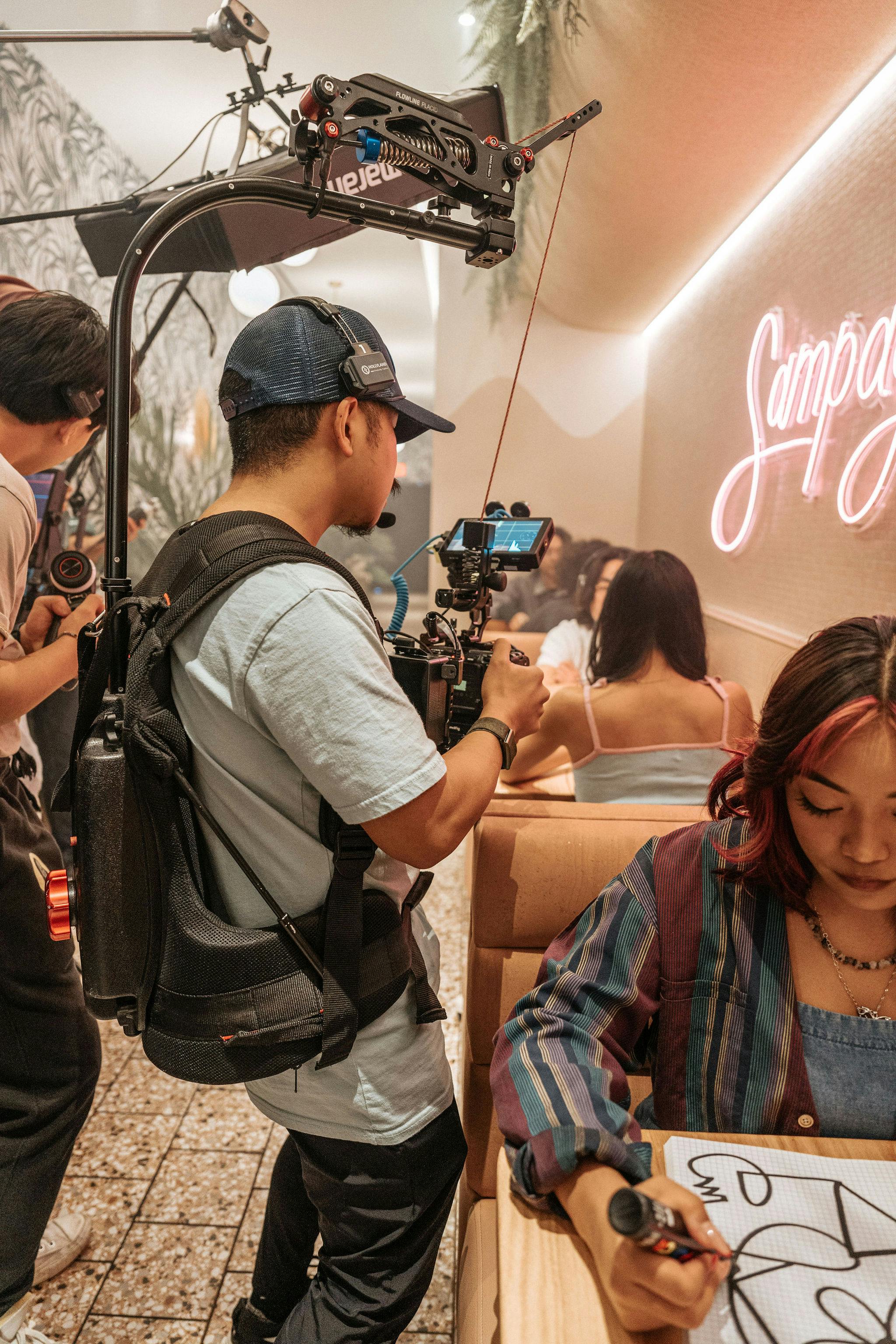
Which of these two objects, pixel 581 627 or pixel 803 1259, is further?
pixel 581 627

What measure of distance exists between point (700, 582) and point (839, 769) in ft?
10.6

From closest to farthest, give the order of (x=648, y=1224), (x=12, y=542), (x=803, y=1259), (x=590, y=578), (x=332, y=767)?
(x=648, y=1224)
(x=803, y=1259)
(x=332, y=767)
(x=12, y=542)
(x=590, y=578)

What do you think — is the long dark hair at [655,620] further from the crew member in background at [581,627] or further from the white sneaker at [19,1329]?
the white sneaker at [19,1329]

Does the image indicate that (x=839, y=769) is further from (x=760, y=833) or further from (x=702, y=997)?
(x=702, y=997)

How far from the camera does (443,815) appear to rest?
37.2 inches

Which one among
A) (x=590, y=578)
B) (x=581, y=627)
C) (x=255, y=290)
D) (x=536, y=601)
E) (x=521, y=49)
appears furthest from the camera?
(x=536, y=601)

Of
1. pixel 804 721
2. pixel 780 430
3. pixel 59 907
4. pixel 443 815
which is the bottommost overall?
pixel 59 907

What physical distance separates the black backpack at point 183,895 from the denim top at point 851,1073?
52 cm

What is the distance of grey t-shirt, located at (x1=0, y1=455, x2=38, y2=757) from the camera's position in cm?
132

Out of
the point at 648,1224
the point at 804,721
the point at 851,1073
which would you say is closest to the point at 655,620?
the point at 804,721

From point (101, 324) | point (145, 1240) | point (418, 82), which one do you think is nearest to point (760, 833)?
point (101, 324)

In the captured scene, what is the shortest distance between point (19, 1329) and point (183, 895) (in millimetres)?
1067

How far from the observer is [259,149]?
8.72 feet

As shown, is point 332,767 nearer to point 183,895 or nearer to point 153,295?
point 183,895
